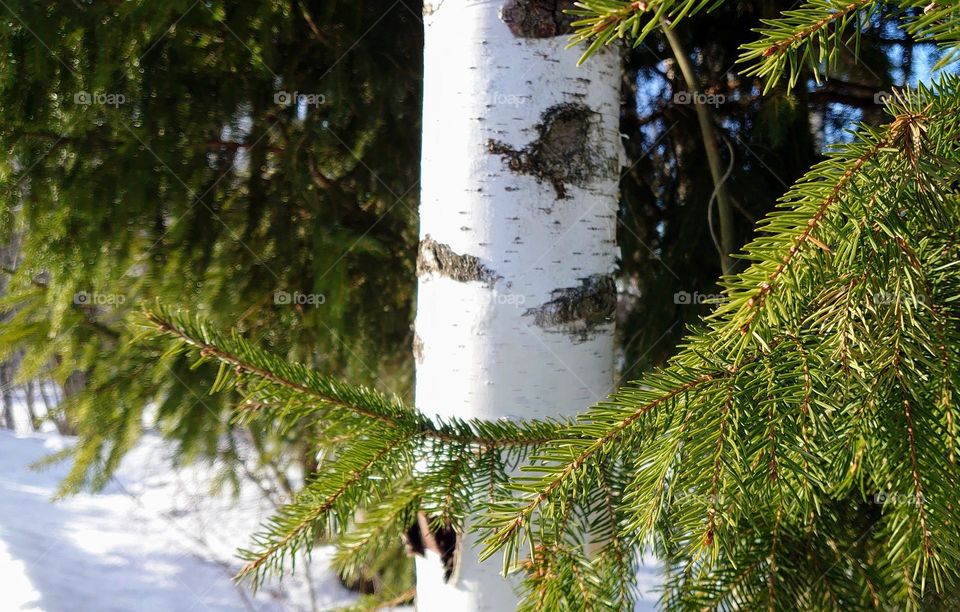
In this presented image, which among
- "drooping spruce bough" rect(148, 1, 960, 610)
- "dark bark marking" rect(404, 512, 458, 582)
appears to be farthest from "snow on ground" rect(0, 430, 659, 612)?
"drooping spruce bough" rect(148, 1, 960, 610)

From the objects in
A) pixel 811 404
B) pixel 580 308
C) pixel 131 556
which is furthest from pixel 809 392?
pixel 131 556

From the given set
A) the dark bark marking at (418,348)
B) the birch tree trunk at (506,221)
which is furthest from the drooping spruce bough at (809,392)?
the dark bark marking at (418,348)

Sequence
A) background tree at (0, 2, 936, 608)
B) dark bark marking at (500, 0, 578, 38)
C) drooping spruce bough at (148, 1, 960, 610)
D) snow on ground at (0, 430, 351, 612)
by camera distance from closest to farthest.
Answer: drooping spruce bough at (148, 1, 960, 610) → dark bark marking at (500, 0, 578, 38) → background tree at (0, 2, 936, 608) → snow on ground at (0, 430, 351, 612)

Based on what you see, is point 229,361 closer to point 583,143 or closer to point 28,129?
point 583,143

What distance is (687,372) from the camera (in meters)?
0.51

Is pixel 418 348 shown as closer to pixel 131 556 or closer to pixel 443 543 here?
pixel 443 543

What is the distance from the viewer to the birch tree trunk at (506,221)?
85cm

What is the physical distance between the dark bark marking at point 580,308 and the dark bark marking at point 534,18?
34 cm

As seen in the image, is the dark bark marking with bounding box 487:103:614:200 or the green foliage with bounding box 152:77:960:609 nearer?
the green foliage with bounding box 152:77:960:609

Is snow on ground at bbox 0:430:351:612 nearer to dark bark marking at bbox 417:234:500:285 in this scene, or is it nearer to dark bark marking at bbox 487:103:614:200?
dark bark marking at bbox 417:234:500:285

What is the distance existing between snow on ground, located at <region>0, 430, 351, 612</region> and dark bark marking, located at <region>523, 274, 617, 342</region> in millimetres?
2426

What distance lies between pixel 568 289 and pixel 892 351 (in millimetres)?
465

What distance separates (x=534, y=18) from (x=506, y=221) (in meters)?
0.27

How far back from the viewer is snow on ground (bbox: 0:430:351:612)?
3.18 metres
